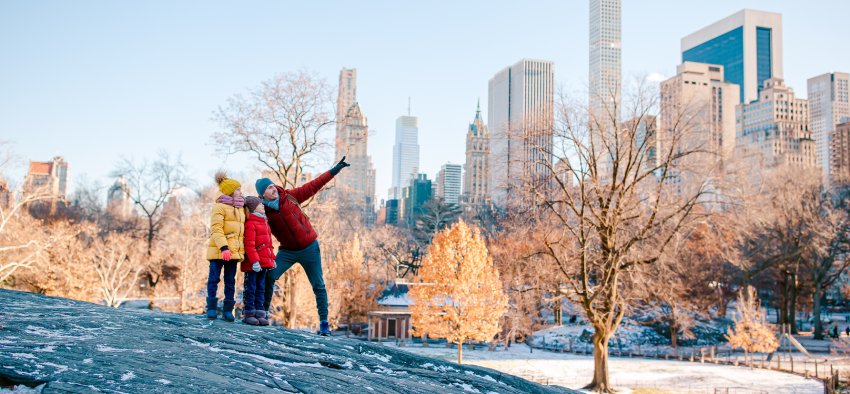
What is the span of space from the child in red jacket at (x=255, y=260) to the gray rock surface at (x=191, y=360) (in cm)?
86

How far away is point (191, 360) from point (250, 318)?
2.53 metres

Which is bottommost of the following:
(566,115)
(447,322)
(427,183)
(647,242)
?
(447,322)

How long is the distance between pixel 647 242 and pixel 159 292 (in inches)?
1416

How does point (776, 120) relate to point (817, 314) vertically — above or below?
above

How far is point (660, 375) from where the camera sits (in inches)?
1138

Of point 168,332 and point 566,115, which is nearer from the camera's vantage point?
point 168,332

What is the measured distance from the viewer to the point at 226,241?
680 cm

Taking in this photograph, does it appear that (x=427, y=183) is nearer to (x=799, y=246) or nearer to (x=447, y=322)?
(x=799, y=246)

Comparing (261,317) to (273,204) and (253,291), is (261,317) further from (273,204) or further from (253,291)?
(273,204)

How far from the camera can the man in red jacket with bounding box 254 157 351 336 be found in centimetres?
760

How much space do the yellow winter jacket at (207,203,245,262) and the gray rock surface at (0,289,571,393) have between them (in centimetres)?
86

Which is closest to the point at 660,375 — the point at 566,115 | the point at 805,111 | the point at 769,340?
the point at 769,340

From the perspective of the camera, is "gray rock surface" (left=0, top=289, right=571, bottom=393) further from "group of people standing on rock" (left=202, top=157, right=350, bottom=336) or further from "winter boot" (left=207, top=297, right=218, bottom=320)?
"group of people standing on rock" (left=202, top=157, right=350, bottom=336)

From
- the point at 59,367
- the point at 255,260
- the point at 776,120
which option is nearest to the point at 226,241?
the point at 255,260
